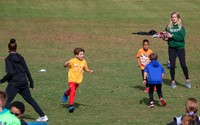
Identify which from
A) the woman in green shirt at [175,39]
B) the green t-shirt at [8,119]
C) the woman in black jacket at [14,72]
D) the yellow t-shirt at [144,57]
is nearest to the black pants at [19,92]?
the woman in black jacket at [14,72]

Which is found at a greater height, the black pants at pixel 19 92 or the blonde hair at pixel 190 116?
the blonde hair at pixel 190 116

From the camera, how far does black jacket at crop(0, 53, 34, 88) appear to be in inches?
439

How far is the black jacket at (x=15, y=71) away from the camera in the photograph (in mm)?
11148

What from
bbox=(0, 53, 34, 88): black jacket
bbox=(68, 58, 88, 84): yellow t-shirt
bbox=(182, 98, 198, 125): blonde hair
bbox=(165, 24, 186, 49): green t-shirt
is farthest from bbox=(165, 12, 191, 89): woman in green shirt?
bbox=(182, 98, 198, 125): blonde hair

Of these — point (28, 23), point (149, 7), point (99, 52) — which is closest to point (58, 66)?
point (99, 52)

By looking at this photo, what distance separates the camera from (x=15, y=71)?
11.2m

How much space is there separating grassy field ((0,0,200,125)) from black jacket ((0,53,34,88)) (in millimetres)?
1144

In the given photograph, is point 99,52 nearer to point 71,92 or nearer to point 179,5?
point 71,92

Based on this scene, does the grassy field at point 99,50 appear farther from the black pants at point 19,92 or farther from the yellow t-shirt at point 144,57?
the yellow t-shirt at point 144,57

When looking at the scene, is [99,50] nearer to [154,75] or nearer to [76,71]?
[154,75]

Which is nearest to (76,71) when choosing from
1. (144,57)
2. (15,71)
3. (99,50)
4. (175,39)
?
Result: (15,71)

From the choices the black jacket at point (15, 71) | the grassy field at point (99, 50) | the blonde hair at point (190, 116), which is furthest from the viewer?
the grassy field at point (99, 50)

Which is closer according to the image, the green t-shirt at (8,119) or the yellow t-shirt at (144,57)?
the green t-shirt at (8,119)

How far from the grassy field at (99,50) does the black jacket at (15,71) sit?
1.14 meters
